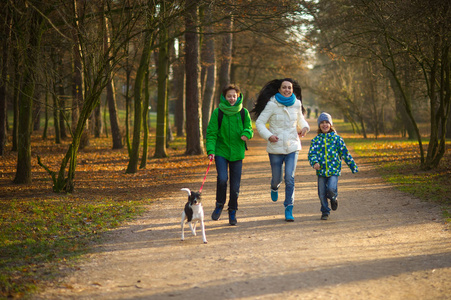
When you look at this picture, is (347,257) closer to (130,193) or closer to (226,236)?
(226,236)

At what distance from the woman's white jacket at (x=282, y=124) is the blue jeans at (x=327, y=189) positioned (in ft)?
2.22

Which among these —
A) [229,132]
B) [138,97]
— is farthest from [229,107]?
[138,97]

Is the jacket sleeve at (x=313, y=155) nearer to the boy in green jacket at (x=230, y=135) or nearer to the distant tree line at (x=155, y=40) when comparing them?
the boy in green jacket at (x=230, y=135)

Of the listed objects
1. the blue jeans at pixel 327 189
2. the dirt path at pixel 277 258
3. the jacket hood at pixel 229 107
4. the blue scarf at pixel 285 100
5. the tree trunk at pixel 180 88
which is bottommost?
the dirt path at pixel 277 258

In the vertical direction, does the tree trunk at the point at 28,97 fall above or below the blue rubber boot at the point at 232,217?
above

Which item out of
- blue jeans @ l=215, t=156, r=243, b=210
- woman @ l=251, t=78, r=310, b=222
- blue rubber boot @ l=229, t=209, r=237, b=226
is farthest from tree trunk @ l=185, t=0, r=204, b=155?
blue rubber boot @ l=229, t=209, r=237, b=226

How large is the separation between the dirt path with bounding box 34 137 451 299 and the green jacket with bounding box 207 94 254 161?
1120 mm

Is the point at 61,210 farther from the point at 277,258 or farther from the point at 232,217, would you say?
the point at 277,258

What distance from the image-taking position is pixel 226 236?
22.5 feet

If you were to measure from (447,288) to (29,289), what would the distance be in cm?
393

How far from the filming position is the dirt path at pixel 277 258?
15.3 ft

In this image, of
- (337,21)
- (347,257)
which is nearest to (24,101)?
(347,257)

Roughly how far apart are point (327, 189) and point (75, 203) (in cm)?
487

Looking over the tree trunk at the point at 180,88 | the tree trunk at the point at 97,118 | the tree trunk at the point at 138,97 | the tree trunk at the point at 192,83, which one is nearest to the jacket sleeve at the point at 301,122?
the tree trunk at the point at 138,97
